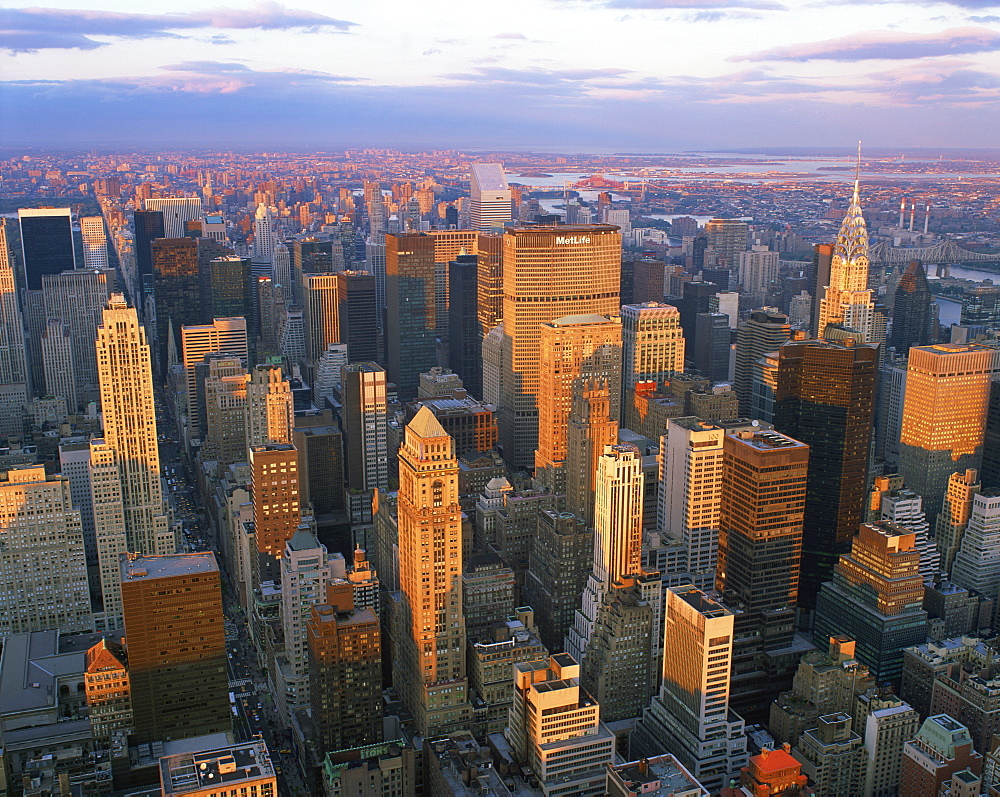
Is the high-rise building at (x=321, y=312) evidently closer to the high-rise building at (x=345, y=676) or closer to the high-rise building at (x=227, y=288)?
the high-rise building at (x=227, y=288)

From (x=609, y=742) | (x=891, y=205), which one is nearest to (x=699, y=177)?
(x=891, y=205)

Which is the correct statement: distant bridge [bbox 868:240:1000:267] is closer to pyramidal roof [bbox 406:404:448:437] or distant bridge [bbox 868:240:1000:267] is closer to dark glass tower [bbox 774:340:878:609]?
dark glass tower [bbox 774:340:878:609]

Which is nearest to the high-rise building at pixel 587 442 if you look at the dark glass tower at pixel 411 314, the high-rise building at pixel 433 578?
the high-rise building at pixel 433 578

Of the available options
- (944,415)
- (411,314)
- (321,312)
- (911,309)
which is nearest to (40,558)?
(411,314)

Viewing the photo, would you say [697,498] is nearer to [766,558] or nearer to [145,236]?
[766,558]

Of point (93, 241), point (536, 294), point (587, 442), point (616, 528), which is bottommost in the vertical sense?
point (616, 528)

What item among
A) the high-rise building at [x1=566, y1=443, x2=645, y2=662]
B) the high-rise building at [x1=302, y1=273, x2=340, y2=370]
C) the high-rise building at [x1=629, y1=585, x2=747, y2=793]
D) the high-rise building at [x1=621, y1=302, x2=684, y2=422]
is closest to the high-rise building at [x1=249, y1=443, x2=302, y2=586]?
the high-rise building at [x1=566, y1=443, x2=645, y2=662]
